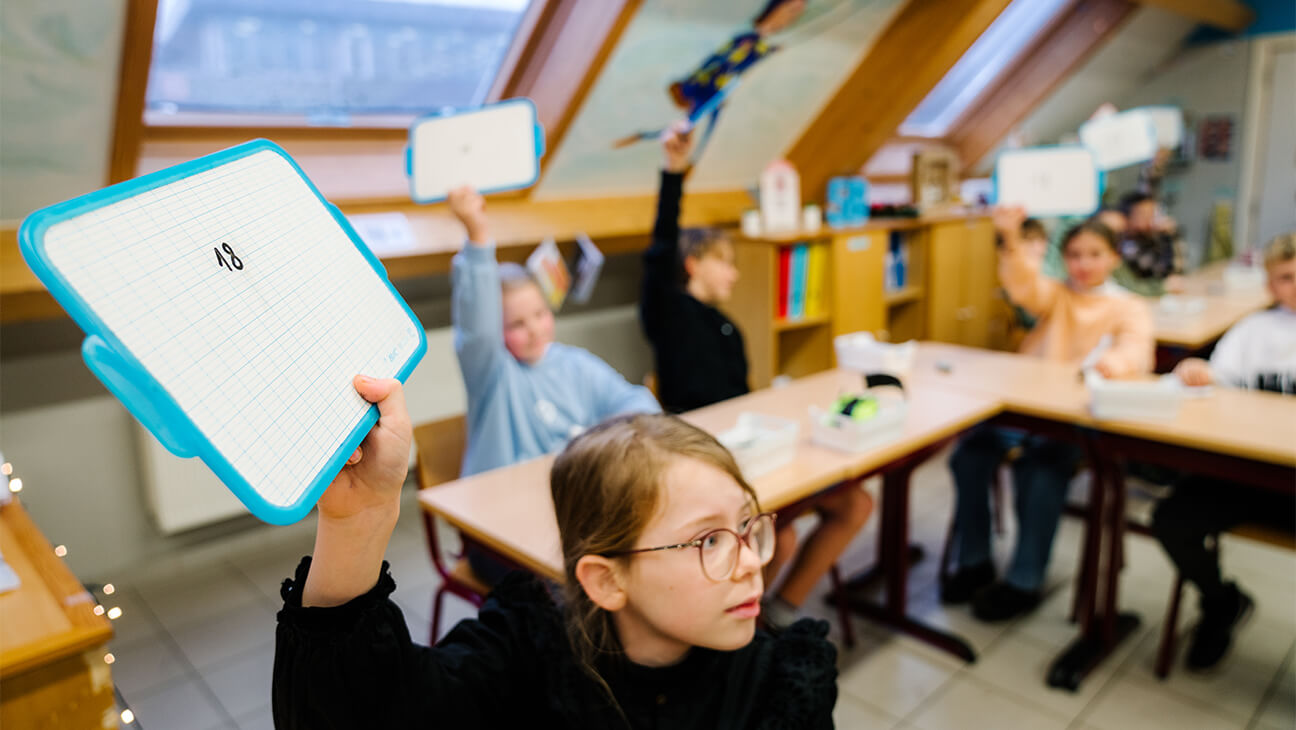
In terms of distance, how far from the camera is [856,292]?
14.1 feet

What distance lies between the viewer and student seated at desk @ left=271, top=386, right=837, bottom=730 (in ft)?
3.15

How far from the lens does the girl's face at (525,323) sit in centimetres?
218

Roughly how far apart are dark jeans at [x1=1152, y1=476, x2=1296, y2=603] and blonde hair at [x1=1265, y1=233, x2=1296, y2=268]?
0.68 metres

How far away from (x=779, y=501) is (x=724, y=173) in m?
2.66

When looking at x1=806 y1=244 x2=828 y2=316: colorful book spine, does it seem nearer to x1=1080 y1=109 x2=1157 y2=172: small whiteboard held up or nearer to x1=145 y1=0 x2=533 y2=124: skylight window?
x1=1080 y1=109 x2=1157 y2=172: small whiteboard held up

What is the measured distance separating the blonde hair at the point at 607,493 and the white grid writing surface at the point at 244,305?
1.53ft

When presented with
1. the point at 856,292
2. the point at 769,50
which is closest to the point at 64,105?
the point at 769,50

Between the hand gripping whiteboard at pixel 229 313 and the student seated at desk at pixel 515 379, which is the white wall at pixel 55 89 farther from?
the hand gripping whiteboard at pixel 229 313

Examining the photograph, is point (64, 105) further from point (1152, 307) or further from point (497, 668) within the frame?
point (1152, 307)

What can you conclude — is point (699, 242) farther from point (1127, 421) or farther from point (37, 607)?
point (37, 607)

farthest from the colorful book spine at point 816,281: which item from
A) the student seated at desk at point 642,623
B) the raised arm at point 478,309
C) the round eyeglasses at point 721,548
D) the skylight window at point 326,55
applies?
the round eyeglasses at point 721,548

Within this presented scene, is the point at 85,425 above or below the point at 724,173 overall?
below

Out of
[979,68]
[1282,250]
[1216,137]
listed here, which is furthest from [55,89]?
[1216,137]

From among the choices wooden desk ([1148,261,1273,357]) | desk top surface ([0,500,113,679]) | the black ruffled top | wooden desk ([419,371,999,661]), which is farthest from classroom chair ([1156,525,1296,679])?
desk top surface ([0,500,113,679])
